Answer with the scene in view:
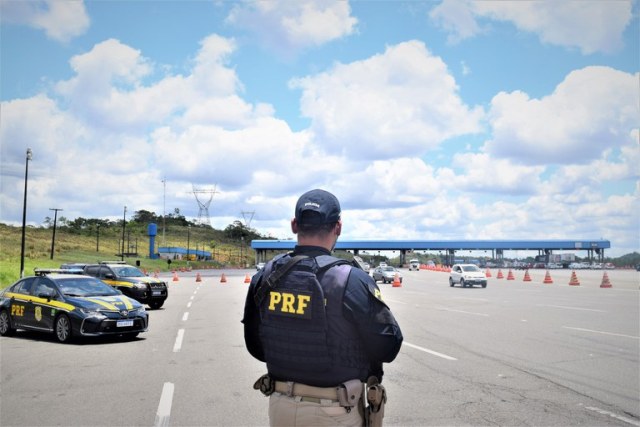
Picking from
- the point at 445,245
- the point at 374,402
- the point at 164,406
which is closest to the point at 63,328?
the point at 164,406

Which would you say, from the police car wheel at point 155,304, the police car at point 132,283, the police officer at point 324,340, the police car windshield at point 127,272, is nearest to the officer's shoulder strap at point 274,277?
the police officer at point 324,340

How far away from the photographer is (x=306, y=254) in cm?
325

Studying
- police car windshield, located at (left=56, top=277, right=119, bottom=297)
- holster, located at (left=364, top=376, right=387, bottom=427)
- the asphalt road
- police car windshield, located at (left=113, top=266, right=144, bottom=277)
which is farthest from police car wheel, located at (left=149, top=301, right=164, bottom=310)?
holster, located at (left=364, top=376, right=387, bottom=427)

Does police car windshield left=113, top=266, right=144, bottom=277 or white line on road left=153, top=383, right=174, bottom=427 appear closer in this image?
white line on road left=153, top=383, right=174, bottom=427

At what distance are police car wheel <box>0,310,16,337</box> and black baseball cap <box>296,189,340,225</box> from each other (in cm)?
1303

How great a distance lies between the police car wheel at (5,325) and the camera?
45.3ft

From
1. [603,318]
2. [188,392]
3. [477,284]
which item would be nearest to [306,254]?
[188,392]

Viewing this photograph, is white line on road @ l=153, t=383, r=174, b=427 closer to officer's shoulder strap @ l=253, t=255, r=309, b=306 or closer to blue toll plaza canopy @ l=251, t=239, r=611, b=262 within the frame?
officer's shoulder strap @ l=253, t=255, r=309, b=306

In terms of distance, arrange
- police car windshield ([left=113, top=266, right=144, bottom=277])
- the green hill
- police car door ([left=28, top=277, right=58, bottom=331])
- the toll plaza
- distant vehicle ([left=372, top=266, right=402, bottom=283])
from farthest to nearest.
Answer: the toll plaza
the green hill
distant vehicle ([left=372, top=266, right=402, bottom=283])
police car windshield ([left=113, top=266, right=144, bottom=277])
police car door ([left=28, top=277, right=58, bottom=331])

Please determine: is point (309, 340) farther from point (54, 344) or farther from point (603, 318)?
point (603, 318)

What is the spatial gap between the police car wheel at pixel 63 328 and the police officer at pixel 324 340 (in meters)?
10.6

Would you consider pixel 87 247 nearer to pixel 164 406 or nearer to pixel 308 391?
pixel 164 406

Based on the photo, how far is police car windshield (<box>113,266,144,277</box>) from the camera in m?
21.0

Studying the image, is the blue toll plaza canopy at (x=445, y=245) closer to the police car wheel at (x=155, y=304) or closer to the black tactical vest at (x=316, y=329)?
the police car wheel at (x=155, y=304)
